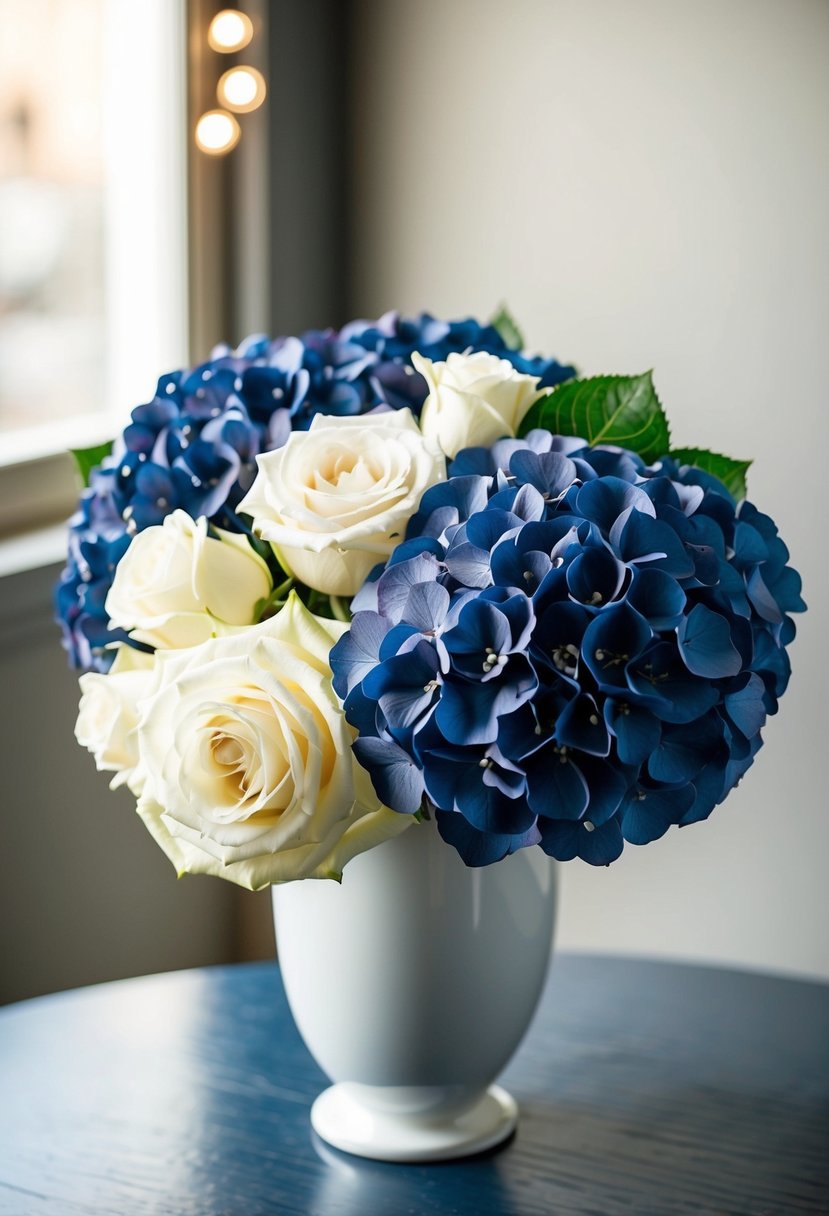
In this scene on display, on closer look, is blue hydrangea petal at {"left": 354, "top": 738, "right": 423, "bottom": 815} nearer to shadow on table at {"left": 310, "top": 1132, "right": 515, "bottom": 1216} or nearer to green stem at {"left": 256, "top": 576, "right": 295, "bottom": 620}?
green stem at {"left": 256, "top": 576, "right": 295, "bottom": 620}

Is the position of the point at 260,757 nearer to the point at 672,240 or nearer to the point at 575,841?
the point at 575,841

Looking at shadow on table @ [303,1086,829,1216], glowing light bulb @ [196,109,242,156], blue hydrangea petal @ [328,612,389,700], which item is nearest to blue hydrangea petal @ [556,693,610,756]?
blue hydrangea petal @ [328,612,389,700]

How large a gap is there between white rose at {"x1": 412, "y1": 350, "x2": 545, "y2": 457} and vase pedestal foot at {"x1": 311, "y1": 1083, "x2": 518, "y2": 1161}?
1.38 ft

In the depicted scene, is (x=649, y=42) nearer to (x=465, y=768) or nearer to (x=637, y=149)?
(x=637, y=149)

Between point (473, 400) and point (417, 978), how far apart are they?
34cm

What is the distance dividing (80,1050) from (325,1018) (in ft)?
0.89

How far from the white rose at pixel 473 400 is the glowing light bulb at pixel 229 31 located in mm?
937

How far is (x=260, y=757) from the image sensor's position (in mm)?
716

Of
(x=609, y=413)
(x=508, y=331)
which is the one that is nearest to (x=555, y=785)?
(x=609, y=413)

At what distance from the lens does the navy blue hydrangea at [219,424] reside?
0.85m

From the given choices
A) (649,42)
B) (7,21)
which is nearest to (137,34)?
(7,21)

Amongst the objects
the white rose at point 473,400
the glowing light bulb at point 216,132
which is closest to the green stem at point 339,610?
the white rose at point 473,400

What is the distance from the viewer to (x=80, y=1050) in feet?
3.49

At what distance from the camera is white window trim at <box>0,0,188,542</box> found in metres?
1.63
